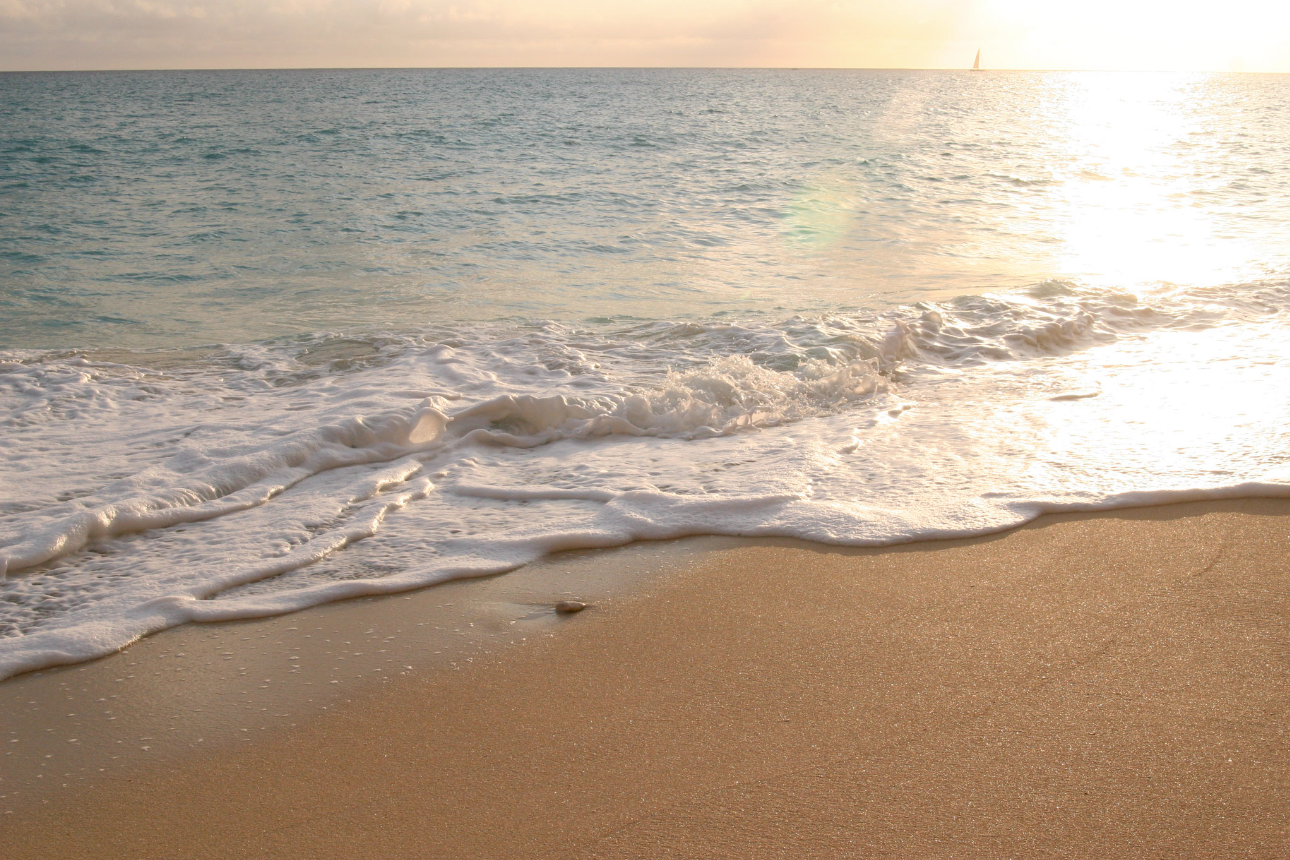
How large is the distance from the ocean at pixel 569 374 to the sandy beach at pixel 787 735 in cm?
52

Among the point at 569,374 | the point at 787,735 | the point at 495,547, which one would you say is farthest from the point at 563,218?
the point at 787,735

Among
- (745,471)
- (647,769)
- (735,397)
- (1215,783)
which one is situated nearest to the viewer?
(1215,783)

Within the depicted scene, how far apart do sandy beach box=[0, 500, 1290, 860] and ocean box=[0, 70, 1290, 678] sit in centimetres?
52

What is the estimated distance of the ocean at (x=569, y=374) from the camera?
335 centimetres

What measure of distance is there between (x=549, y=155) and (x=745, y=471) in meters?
19.1

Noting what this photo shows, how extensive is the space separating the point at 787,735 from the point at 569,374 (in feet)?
13.2

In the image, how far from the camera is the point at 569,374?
5805mm

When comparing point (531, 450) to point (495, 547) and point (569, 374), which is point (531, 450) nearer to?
point (495, 547)

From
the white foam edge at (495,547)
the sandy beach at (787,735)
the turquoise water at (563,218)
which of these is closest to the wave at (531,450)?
the white foam edge at (495,547)

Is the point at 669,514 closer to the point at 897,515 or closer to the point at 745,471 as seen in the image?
the point at 745,471

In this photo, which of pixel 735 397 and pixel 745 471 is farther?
pixel 735 397

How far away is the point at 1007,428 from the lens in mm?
4355

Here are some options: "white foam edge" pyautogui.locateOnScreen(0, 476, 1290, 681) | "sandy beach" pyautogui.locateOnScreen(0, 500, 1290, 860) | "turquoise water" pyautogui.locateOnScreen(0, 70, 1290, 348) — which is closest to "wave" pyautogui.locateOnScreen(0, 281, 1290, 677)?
"white foam edge" pyautogui.locateOnScreen(0, 476, 1290, 681)

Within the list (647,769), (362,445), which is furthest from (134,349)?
(647,769)
